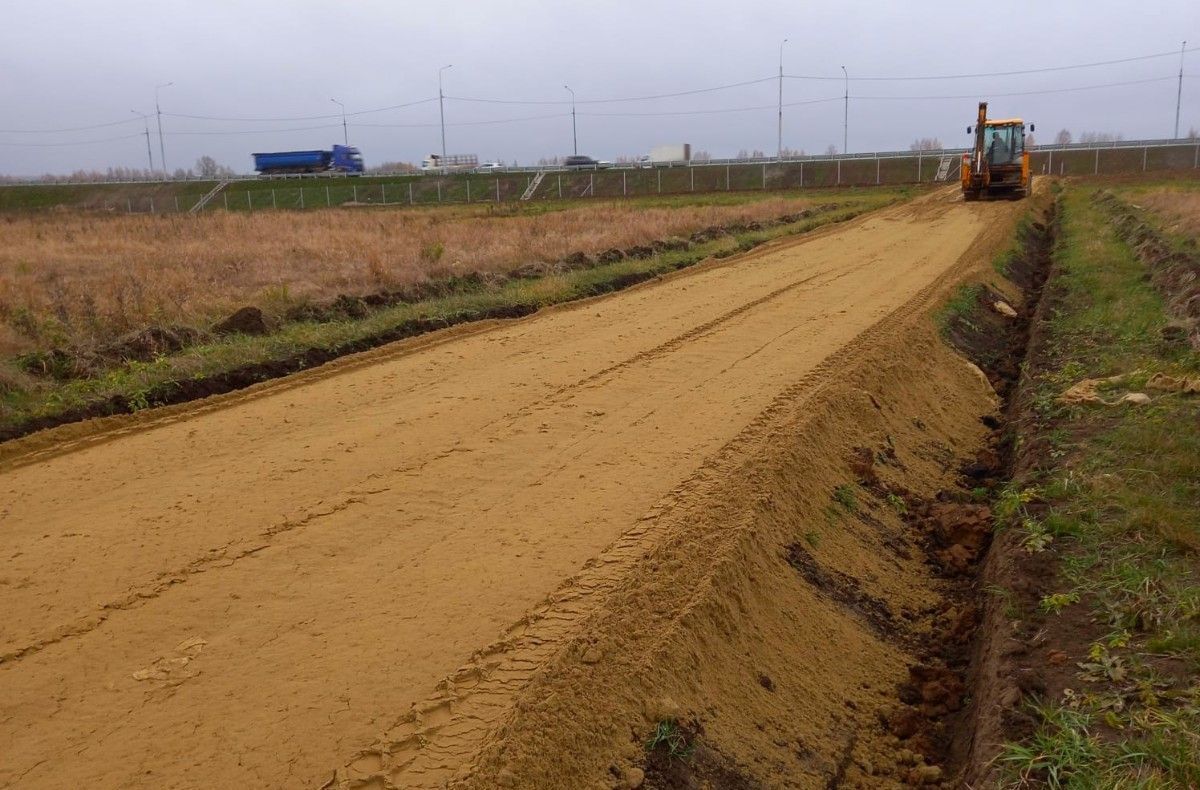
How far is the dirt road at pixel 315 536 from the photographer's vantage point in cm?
395

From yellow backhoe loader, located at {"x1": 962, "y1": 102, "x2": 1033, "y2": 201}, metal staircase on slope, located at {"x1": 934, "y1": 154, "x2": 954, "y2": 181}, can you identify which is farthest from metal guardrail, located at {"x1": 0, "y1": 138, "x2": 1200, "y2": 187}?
yellow backhoe loader, located at {"x1": 962, "y1": 102, "x2": 1033, "y2": 201}

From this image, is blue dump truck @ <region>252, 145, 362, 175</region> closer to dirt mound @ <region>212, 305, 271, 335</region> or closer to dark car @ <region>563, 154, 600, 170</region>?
dark car @ <region>563, 154, 600, 170</region>

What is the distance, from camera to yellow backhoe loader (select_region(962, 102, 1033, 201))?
34028 millimetres

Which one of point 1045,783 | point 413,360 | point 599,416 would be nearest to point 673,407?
point 599,416

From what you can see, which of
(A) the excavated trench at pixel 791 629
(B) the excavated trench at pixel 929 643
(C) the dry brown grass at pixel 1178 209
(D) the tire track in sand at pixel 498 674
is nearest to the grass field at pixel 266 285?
(D) the tire track in sand at pixel 498 674

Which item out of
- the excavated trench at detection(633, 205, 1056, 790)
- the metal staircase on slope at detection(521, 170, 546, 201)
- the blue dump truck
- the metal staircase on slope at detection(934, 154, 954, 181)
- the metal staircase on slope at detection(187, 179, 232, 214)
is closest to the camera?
the excavated trench at detection(633, 205, 1056, 790)

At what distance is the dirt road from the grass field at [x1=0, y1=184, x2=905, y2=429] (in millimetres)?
1369

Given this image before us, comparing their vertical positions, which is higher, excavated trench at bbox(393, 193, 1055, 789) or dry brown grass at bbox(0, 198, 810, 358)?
dry brown grass at bbox(0, 198, 810, 358)

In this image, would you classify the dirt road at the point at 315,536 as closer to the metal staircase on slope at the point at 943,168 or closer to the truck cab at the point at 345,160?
the metal staircase on slope at the point at 943,168

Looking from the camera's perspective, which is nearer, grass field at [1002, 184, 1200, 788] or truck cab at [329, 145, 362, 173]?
grass field at [1002, 184, 1200, 788]

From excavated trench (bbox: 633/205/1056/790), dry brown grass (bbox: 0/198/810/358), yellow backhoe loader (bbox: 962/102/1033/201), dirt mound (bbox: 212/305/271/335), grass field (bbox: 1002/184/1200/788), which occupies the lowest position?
excavated trench (bbox: 633/205/1056/790)

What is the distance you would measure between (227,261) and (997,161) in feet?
94.4

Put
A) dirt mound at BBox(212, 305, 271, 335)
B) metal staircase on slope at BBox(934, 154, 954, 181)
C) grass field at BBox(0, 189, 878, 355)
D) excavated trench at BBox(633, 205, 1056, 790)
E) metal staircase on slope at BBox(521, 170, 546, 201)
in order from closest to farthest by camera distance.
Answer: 1. excavated trench at BBox(633, 205, 1056, 790)
2. dirt mound at BBox(212, 305, 271, 335)
3. grass field at BBox(0, 189, 878, 355)
4. metal staircase on slope at BBox(934, 154, 954, 181)
5. metal staircase on slope at BBox(521, 170, 546, 201)

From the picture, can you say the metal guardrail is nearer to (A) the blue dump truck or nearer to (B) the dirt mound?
(A) the blue dump truck
